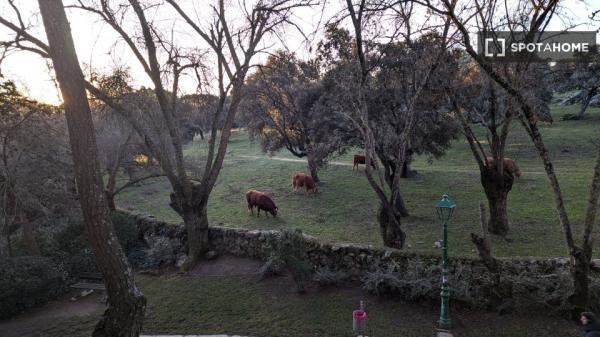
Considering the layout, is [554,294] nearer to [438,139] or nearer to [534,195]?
[534,195]

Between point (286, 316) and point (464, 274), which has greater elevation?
point (464, 274)

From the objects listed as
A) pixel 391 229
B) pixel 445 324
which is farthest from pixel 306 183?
pixel 445 324

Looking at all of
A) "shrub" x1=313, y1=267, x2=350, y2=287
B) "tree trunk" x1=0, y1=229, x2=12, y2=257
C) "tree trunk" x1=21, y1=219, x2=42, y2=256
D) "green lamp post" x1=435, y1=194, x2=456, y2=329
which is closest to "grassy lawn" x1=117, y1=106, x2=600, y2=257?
"shrub" x1=313, y1=267, x2=350, y2=287

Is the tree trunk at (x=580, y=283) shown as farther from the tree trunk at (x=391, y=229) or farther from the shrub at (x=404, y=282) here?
the tree trunk at (x=391, y=229)

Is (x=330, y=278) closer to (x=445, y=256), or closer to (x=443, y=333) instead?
(x=443, y=333)

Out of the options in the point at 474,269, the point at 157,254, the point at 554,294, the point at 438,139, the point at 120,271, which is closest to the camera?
the point at 120,271

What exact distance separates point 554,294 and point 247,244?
27.6 ft

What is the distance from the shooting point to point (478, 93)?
51.2ft

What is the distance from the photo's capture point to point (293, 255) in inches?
392

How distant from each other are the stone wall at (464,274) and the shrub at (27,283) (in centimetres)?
765

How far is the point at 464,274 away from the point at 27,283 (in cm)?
1137

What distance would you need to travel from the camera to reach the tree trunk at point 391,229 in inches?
433

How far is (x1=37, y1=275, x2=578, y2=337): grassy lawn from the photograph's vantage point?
7.65m

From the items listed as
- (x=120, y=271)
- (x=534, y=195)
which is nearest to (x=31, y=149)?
(x=120, y=271)
